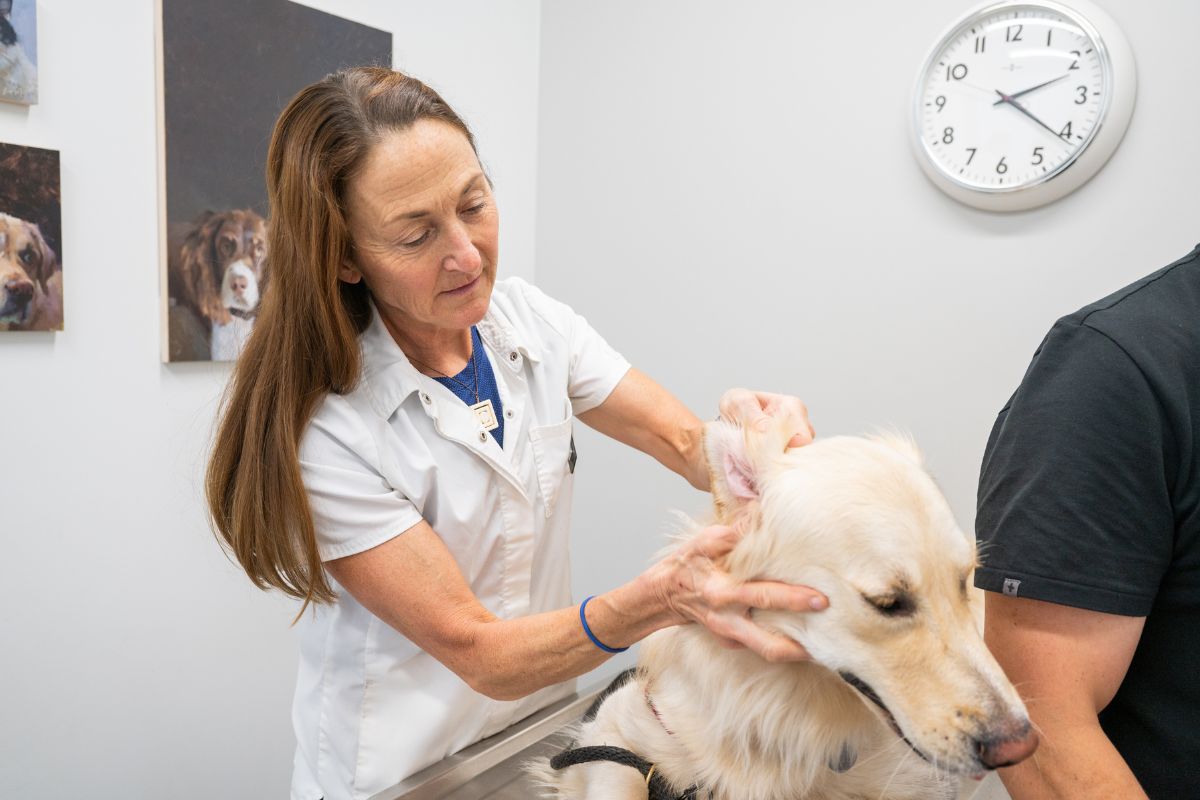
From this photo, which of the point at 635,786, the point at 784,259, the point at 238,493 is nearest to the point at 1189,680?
the point at 635,786

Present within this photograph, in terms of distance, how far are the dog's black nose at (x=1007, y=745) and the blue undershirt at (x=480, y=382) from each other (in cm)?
86

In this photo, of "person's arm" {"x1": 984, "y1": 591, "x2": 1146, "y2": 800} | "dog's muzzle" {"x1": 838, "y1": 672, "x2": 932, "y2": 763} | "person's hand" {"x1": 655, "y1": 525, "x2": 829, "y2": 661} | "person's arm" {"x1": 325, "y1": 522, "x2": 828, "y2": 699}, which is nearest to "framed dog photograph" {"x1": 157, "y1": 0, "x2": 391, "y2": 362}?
"person's arm" {"x1": 325, "y1": 522, "x2": 828, "y2": 699}

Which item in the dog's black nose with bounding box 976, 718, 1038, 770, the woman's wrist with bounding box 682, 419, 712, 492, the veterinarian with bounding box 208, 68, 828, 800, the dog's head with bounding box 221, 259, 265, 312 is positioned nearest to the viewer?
the dog's black nose with bounding box 976, 718, 1038, 770

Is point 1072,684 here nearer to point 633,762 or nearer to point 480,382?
point 633,762

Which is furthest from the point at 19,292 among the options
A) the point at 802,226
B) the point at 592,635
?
the point at 802,226

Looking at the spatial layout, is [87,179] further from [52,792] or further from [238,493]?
[52,792]

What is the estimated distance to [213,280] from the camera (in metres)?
2.13

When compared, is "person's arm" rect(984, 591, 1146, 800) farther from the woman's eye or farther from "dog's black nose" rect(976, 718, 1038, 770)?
the woman's eye

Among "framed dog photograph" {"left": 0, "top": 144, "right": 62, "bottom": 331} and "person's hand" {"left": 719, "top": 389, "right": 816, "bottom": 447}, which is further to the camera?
"framed dog photograph" {"left": 0, "top": 144, "right": 62, "bottom": 331}

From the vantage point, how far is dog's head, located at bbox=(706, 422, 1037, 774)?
0.82 metres

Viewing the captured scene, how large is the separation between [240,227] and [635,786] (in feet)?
5.86

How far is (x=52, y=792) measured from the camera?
1.99 metres

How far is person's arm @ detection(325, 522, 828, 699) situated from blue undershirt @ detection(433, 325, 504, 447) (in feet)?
0.88

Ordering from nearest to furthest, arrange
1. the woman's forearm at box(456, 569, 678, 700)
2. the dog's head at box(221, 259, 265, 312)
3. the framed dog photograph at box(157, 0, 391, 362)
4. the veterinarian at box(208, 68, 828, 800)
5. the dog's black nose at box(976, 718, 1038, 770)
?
1. the dog's black nose at box(976, 718, 1038, 770)
2. the woman's forearm at box(456, 569, 678, 700)
3. the veterinarian at box(208, 68, 828, 800)
4. the framed dog photograph at box(157, 0, 391, 362)
5. the dog's head at box(221, 259, 265, 312)
